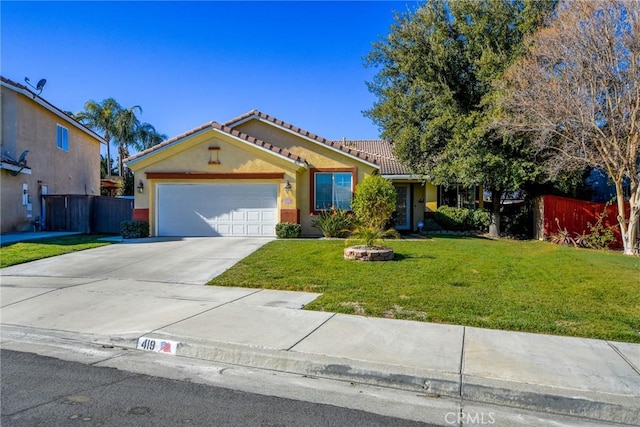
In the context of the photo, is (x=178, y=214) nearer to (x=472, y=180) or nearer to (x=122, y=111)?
(x=472, y=180)

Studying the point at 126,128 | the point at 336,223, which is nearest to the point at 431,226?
the point at 336,223

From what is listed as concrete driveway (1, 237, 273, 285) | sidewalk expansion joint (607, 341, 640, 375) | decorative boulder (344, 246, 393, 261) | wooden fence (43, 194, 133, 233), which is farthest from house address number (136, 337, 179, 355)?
wooden fence (43, 194, 133, 233)

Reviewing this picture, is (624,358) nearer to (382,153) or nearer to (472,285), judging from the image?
(472,285)

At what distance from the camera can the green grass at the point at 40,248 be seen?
40.4 feet

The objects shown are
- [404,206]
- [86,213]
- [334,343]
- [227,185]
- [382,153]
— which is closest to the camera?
[334,343]

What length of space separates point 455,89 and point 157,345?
1762 cm

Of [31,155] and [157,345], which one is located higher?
[31,155]

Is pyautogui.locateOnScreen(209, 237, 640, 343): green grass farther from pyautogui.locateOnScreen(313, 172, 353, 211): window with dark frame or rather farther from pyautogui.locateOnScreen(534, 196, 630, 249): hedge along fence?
pyautogui.locateOnScreen(534, 196, 630, 249): hedge along fence

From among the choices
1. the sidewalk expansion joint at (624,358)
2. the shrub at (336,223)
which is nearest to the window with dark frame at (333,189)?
the shrub at (336,223)

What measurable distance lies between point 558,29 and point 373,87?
27.5 feet

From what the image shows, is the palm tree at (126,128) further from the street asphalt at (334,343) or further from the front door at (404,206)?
the street asphalt at (334,343)

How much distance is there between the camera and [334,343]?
5637 mm

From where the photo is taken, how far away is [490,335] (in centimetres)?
596

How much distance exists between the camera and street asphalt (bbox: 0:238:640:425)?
14.4 feet
